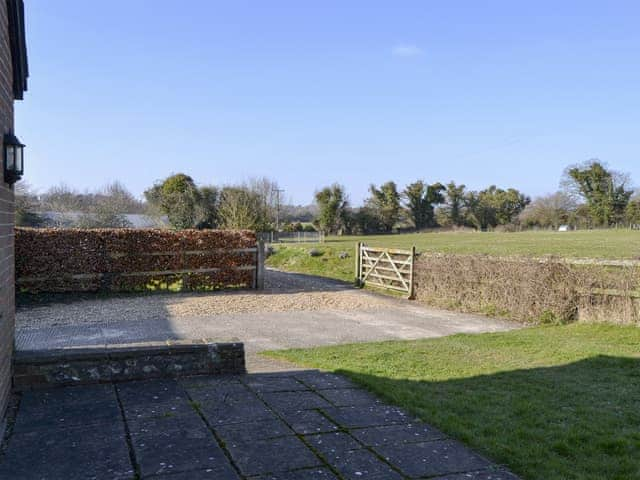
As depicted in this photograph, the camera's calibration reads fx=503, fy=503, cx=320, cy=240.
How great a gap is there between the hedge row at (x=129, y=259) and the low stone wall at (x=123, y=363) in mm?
8631

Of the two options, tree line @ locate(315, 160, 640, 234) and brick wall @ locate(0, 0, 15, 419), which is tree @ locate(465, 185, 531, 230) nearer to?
tree line @ locate(315, 160, 640, 234)

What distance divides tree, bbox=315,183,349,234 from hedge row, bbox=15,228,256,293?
110ft

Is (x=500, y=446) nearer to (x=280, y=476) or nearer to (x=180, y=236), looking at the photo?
(x=280, y=476)

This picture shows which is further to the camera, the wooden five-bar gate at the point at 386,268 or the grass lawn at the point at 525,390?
the wooden five-bar gate at the point at 386,268

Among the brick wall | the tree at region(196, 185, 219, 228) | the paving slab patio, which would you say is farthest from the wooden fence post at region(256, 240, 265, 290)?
the tree at region(196, 185, 219, 228)

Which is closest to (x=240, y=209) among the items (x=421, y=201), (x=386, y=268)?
(x=386, y=268)

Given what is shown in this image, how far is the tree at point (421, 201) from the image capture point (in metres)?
57.1

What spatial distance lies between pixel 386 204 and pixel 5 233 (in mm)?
52399

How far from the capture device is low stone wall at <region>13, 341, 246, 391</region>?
471 centimetres

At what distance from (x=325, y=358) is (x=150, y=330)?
3.69 metres

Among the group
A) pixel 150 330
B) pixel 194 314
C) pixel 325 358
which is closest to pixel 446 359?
pixel 325 358

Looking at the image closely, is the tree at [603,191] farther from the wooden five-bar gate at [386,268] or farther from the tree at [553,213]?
the wooden five-bar gate at [386,268]

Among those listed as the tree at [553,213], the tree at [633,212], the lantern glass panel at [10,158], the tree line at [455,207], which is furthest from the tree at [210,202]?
the tree at [633,212]

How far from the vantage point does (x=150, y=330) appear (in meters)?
8.73
